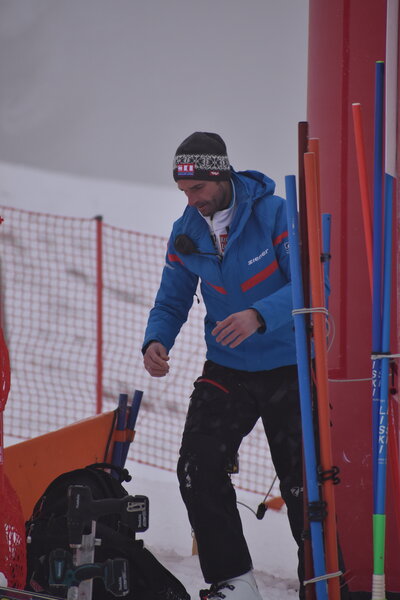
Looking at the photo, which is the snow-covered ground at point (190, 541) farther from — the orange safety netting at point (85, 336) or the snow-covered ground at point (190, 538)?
the orange safety netting at point (85, 336)

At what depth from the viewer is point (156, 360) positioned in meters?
2.57

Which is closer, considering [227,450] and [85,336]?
[227,450]

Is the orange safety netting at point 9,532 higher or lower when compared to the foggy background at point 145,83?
lower

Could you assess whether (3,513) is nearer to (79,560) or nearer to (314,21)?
(79,560)

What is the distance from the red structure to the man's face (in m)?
0.49

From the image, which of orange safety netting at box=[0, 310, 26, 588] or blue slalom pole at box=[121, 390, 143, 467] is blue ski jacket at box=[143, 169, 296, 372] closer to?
blue slalom pole at box=[121, 390, 143, 467]

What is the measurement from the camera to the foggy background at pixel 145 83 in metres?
12.0

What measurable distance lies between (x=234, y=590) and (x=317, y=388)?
70cm

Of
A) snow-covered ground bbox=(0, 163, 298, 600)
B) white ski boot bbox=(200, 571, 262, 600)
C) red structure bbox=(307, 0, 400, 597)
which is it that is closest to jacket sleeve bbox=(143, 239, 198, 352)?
red structure bbox=(307, 0, 400, 597)

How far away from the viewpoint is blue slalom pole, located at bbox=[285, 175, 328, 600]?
6.42ft

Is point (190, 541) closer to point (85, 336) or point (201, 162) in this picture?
point (201, 162)

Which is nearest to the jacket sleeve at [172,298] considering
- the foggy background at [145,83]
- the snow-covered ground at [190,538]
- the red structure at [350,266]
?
the red structure at [350,266]

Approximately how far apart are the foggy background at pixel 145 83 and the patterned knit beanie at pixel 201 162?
8.43 m

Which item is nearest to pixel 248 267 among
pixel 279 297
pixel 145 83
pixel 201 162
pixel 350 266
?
pixel 279 297
